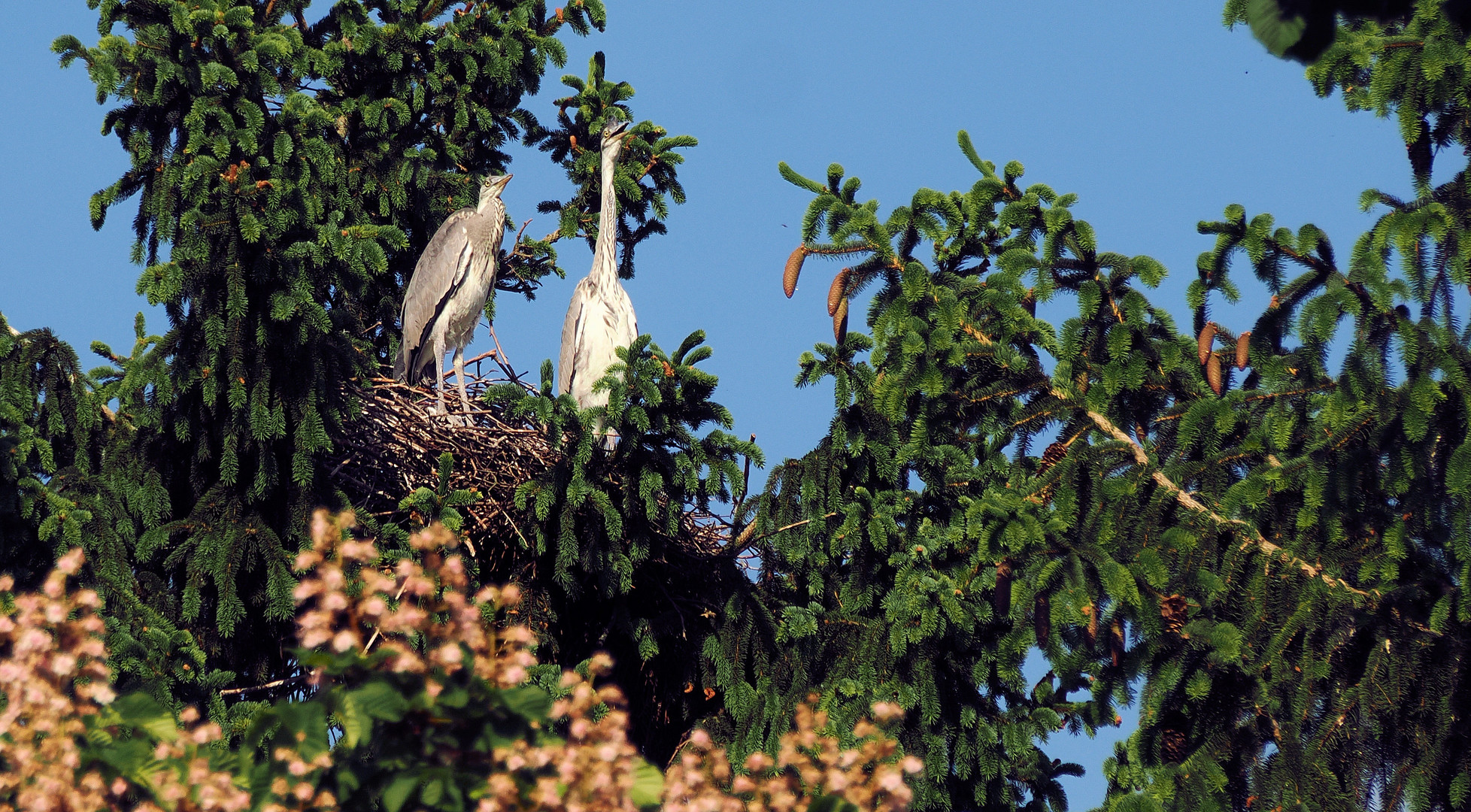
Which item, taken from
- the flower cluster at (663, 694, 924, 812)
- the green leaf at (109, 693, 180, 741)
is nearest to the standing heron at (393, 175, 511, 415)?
the flower cluster at (663, 694, 924, 812)

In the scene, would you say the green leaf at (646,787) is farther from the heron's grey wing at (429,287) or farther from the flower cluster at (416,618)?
the heron's grey wing at (429,287)

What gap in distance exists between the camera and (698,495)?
859 centimetres

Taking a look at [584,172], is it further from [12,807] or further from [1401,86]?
[12,807]

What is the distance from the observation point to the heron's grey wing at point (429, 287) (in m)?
11.2

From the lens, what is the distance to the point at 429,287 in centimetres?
1122

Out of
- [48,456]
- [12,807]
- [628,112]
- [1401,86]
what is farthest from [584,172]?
[12,807]

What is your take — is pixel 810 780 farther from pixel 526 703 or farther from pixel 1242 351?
pixel 1242 351

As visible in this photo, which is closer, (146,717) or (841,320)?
(146,717)

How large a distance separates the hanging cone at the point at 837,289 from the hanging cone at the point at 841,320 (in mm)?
25

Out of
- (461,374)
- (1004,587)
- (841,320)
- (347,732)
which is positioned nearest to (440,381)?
(461,374)

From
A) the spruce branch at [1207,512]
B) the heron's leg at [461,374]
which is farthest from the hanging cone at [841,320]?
the heron's leg at [461,374]

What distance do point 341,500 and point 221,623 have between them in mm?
887

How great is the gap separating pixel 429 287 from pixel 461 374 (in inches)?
27.1

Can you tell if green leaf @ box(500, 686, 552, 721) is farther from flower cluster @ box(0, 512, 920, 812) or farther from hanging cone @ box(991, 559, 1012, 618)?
hanging cone @ box(991, 559, 1012, 618)
